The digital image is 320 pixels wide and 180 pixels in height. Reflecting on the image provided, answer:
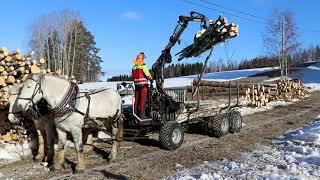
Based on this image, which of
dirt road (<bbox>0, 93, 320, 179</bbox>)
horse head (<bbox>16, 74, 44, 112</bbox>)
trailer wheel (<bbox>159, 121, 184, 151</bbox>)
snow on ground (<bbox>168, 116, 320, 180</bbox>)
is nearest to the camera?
snow on ground (<bbox>168, 116, 320, 180</bbox>)

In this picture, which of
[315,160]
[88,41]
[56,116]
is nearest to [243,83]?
[315,160]

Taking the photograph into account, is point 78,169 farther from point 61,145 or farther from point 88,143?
point 88,143

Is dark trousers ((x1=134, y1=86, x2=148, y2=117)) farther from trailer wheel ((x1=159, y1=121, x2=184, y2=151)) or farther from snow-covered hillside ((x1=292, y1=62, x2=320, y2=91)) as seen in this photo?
snow-covered hillside ((x1=292, y1=62, x2=320, y2=91))

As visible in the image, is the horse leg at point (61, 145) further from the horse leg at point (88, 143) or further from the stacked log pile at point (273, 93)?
the stacked log pile at point (273, 93)

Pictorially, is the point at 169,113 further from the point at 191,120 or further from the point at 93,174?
the point at 93,174

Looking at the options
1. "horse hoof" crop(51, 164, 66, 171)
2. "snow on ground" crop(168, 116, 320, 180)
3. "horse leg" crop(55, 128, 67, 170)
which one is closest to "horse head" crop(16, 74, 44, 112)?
"horse leg" crop(55, 128, 67, 170)

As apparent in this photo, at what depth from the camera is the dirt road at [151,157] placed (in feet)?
28.3

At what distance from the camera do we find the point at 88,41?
241 ft

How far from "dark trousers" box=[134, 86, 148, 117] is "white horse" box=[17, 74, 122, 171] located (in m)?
1.24

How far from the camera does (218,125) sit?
42.5 ft

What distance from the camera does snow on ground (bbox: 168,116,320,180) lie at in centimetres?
791

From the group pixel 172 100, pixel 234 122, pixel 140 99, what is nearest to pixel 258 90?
pixel 234 122

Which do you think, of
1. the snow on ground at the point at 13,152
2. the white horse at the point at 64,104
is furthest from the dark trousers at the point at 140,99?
the snow on ground at the point at 13,152

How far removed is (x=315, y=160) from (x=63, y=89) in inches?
204
